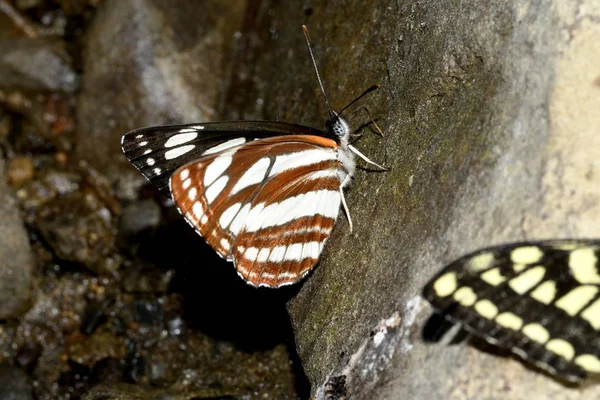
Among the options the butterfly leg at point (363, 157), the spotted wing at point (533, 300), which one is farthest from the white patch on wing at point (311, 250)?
the spotted wing at point (533, 300)

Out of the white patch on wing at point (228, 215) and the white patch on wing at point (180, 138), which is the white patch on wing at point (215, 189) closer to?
the white patch on wing at point (228, 215)

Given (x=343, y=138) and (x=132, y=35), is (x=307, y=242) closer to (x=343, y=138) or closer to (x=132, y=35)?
(x=343, y=138)

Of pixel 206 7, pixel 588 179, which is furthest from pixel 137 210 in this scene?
pixel 588 179

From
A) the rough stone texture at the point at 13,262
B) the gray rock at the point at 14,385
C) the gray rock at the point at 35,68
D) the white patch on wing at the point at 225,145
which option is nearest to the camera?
the white patch on wing at the point at 225,145

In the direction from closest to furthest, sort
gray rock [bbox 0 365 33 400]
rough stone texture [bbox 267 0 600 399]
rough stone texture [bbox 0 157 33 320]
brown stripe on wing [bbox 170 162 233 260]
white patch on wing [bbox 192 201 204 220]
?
rough stone texture [bbox 267 0 600 399] < brown stripe on wing [bbox 170 162 233 260] < white patch on wing [bbox 192 201 204 220] < gray rock [bbox 0 365 33 400] < rough stone texture [bbox 0 157 33 320]

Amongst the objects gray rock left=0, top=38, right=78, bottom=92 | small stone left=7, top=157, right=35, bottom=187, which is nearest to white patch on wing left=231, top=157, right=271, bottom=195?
small stone left=7, top=157, right=35, bottom=187

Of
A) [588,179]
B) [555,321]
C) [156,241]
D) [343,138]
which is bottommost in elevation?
[156,241]

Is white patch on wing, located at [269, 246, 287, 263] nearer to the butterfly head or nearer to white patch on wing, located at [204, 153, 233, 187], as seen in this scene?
white patch on wing, located at [204, 153, 233, 187]
